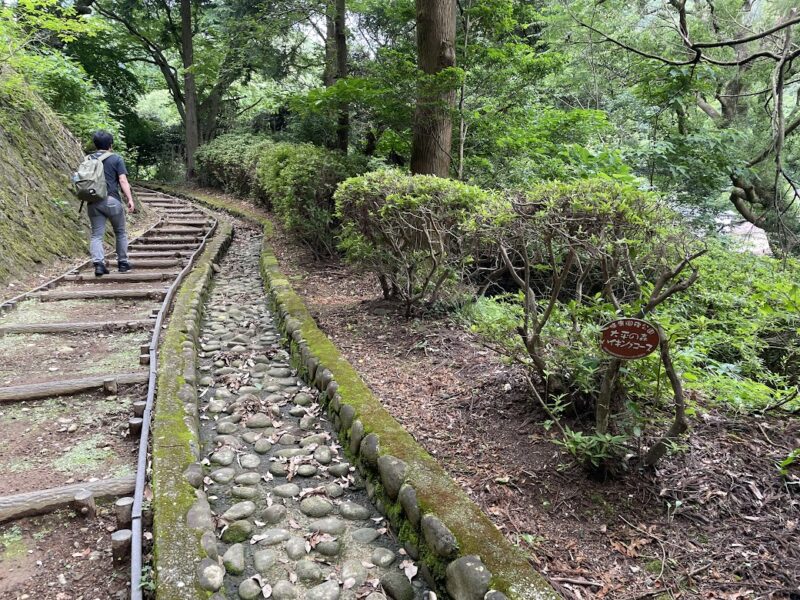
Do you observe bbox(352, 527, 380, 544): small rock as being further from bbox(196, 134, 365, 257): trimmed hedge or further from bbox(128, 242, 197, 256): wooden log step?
bbox(128, 242, 197, 256): wooden log step

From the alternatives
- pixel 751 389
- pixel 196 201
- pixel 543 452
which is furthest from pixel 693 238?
pixel 196 201

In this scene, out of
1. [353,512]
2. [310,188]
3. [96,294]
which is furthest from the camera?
[310,188]

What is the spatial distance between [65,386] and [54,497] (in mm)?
1444

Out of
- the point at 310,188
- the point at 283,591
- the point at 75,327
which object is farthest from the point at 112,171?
the point at 283,591

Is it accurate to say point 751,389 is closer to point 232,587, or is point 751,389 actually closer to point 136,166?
point 232,587

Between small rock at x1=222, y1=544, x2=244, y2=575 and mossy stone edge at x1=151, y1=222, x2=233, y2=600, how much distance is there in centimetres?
14

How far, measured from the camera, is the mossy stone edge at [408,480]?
2.12 meters

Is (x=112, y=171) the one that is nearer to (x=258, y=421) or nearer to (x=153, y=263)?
(x=153, y=263)

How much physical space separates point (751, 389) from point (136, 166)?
85.0ft

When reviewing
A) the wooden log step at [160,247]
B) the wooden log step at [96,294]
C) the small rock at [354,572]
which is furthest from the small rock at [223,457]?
the wooden log step at [160,247]

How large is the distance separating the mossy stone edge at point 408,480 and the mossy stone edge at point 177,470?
954mm

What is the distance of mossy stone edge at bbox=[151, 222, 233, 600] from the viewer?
219 cm

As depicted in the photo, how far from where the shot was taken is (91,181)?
6.52m

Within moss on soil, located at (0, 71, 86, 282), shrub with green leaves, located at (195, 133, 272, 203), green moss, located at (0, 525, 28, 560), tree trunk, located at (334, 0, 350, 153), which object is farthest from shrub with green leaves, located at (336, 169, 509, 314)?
shrub with green leaves, located at (195, 133, 272, 203)
